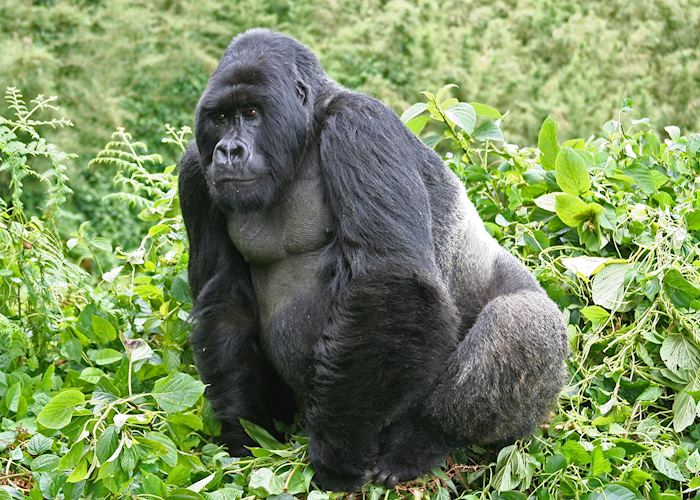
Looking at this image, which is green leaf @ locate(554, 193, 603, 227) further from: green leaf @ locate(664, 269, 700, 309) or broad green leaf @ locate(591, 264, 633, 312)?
green leaf @ locate(664, 269, 700, 309)

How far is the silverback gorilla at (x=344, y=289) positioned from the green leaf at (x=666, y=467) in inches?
16.6

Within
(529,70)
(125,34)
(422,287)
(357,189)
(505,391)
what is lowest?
(529,70)

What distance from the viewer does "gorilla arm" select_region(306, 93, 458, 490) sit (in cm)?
347

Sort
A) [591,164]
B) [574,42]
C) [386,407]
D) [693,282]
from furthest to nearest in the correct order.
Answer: [574,42]
[591,164]
[693,282]
[386,407]

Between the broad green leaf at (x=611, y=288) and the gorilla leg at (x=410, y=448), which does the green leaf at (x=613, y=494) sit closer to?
the gorilla leg at (x=410, y=448)

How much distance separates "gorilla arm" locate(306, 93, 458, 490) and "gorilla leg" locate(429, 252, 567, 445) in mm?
94

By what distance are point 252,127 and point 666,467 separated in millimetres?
1923

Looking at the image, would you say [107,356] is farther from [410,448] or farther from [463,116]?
[463,116]

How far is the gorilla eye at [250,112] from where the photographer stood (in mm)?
3684

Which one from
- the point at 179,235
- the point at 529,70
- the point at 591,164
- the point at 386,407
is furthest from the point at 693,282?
the point at 529,70

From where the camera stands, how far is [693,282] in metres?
4.04

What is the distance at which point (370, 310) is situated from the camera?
3.47m

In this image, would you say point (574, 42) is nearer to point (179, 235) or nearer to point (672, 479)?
point (179, 235)

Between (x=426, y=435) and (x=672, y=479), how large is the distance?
910mm
